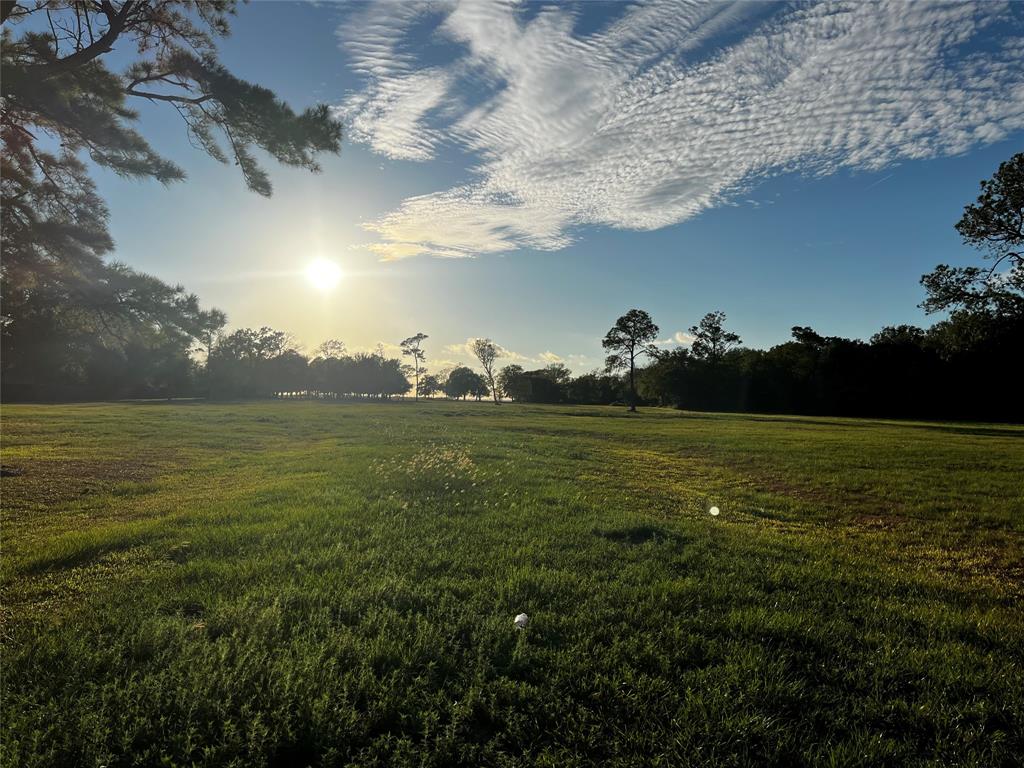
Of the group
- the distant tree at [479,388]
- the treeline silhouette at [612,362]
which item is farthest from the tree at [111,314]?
the distant tree at [479,388]

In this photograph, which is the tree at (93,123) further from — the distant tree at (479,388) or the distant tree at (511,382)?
the distant tree at (479,388)

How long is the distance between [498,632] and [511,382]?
434 feet

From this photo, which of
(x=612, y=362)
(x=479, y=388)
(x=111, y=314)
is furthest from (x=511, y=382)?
(x=111, y=314)

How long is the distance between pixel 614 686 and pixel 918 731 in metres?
1.99

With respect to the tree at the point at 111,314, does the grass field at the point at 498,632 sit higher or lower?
lower

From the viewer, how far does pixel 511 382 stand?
448ft

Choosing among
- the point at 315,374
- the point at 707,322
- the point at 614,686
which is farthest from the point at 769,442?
the point at 315,374

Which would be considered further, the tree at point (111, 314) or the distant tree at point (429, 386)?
the distant tree at point (429, 386)

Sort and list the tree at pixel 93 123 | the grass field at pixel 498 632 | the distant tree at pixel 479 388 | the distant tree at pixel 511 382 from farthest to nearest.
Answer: the distant tree at pixel 479 388 → the distant tree at pixel 511 382 → the tree at pixel 93 123 → the grass field at pixel 498 632

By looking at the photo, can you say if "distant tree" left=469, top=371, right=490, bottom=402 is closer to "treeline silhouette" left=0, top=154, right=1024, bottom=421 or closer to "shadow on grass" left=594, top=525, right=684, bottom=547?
"treeline silhouette" left=0, top=154, right=1024, bottom=421

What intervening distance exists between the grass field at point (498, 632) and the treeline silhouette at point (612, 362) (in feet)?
13.3

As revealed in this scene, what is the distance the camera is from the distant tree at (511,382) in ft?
435

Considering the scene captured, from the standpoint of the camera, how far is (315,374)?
124375mm

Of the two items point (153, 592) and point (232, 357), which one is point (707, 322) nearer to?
point (153, 592)
